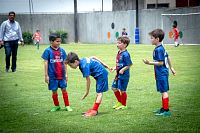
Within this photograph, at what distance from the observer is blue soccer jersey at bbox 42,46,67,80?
32.3ft

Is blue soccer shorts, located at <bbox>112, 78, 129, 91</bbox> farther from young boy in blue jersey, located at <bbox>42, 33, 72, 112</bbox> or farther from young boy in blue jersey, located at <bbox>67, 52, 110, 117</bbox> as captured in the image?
young boy in blue jersey, located at <bbox>42, 33, 72, 112</bbox>

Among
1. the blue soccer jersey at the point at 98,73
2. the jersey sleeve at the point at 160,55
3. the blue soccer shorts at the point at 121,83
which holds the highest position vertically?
the jersey sleeve at the point at 160,55

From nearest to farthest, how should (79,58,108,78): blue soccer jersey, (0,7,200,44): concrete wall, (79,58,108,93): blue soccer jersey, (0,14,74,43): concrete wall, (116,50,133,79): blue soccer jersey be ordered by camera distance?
(79,58,108,78): blue soccer jersey, (79,58,108,93): blue soccer jersey, (116,50,133,79): blue soccer jersey, (0,7,200,44): concrete wall, (0,14,74,43): concrete wall

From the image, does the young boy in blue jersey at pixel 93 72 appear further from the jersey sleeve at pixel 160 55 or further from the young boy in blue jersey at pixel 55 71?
the jersey sleeve at pixel 160 55

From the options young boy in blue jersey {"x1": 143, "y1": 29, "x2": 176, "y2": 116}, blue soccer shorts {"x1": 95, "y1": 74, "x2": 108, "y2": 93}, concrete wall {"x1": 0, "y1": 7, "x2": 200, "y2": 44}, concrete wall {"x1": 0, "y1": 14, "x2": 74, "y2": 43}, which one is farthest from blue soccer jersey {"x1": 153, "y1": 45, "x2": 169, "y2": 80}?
concrete wall {"x1": 0, "y1": 14, "x2": 74, "y2": 43}

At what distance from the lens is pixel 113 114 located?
9.25 metres

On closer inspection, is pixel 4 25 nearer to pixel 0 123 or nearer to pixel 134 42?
pixel 0 123

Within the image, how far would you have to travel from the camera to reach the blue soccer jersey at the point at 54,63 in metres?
9.84

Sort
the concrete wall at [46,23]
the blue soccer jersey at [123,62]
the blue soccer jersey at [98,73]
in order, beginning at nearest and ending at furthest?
the blue soccer jersey at [98,73] < the blue soccer jersey at [123,62] < the concrete wall at [46,23]

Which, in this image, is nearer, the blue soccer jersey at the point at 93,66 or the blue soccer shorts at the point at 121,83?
the blue soccer jersey at the point at 93,66

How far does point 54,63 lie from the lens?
9891mm

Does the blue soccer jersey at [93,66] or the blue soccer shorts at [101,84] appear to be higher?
the blue soccer jersey at [93,66]

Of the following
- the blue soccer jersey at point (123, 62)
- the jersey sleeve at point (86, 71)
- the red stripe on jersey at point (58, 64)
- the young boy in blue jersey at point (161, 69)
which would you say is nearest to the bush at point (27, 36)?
the red stripe on jersey at point (58, 64)

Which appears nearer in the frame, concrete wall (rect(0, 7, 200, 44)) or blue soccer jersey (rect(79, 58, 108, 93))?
blue soccer jersey (rect(79, 58, 108, 93))
